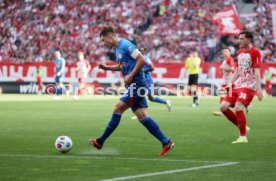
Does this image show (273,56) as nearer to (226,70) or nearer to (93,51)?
(93,51)

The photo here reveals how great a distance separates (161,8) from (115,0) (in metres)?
3.75

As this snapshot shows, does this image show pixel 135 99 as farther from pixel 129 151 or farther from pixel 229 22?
pixel 229 22

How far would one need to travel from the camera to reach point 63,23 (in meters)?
50.9

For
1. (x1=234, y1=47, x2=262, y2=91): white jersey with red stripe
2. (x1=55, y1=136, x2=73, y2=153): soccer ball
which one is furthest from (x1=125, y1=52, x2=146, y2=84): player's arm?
(x1=234, y1=47, x2=262, y2=91): white jersey with red stripe

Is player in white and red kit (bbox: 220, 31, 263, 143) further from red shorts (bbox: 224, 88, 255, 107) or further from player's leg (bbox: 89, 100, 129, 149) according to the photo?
player's leg (bbox: 89, 100, 129, 149)

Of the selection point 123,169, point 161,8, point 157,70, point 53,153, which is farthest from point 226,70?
point 161,8

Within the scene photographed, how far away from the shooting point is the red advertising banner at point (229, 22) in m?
43.3

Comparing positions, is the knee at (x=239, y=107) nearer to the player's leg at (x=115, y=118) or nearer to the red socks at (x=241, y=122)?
the red socks at (x=241, y=122)

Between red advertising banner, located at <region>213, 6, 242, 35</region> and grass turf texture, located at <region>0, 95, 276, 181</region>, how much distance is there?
2165cm

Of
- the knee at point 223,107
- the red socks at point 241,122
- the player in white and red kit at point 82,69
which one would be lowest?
the red socks at point 241,122

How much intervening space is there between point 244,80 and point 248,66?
306 mm

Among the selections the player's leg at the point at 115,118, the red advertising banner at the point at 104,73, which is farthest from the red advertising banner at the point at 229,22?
the player's leg at the point at 115,118

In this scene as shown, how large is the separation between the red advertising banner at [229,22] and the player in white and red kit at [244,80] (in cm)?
2819

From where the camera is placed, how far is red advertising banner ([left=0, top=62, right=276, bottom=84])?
42969mm
